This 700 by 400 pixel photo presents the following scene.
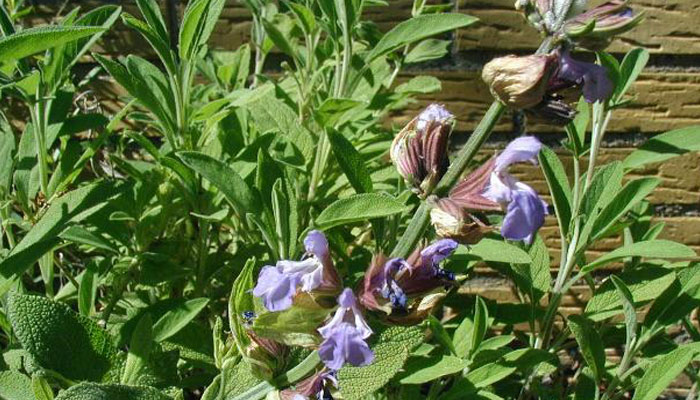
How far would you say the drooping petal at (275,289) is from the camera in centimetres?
60

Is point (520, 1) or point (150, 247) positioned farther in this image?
point (150, 247)

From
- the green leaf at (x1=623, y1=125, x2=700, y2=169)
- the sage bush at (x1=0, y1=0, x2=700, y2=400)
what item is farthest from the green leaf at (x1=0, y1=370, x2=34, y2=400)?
the green leaf at (x1=623, y1=125, x2=700, y2=169)

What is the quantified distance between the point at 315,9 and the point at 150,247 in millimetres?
558

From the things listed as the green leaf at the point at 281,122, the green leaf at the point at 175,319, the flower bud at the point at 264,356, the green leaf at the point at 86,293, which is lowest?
the green leaf at the point at 86,293

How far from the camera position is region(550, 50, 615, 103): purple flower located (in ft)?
2.00

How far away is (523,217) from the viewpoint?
568mm

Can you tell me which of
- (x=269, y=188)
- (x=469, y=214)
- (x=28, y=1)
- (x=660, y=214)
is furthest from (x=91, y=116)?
(x=660, y=214)

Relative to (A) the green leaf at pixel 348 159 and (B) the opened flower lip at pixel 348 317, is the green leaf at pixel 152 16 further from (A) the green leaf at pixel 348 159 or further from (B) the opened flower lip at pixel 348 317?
(B) the opened flower lip at pixel 348 317

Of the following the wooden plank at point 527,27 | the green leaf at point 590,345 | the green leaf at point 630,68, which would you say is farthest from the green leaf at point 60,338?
the wooden plank at point 527,27

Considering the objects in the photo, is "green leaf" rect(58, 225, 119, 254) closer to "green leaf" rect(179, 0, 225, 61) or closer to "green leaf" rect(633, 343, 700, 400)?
"green leaf" rect(179, 0, 225, 61)

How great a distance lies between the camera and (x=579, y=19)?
601 mm

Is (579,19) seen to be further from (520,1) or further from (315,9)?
(315,9)

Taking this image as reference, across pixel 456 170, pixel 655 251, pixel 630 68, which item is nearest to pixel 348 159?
pixel 456 170

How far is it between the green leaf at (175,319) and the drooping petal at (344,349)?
11.9 inches
